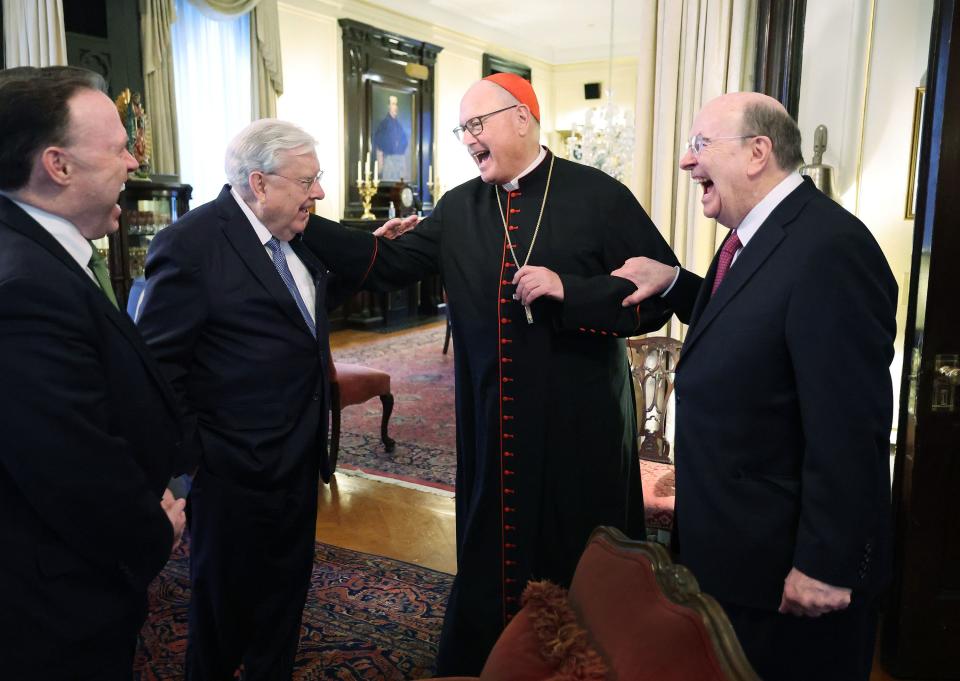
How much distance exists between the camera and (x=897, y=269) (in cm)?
361

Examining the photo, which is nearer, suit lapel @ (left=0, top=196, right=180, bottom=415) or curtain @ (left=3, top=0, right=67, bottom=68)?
suit lapel @ (left=0, top=196, right=180, bottom=415)

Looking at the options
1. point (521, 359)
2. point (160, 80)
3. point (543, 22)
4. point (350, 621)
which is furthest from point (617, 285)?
point (543, 22)

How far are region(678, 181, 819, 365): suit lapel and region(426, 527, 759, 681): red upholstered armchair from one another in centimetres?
53

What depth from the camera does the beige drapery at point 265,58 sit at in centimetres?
759

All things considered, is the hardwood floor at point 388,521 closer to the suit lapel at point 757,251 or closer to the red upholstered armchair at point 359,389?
the red upholstered armchair at point 359,389

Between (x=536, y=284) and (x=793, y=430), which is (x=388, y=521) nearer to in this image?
(x=536, y=284)

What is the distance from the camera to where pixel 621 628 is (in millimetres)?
1183

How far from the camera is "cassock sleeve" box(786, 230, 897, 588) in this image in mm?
1389

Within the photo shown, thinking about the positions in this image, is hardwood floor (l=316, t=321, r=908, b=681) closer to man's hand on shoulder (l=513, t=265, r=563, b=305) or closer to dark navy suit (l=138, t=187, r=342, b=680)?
dark navy suit (l=138, t=187, r=342, b=680)

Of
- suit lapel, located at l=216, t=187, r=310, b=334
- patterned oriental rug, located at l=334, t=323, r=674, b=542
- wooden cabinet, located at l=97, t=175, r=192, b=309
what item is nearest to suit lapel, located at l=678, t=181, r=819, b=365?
suit lapel, located at l=216, t=187, r=310, b=334

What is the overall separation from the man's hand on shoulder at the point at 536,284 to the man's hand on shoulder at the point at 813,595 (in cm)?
86

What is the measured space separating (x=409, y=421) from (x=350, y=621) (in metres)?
2.73

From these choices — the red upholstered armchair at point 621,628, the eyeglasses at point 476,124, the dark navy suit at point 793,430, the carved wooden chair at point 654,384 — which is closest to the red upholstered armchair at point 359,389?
the carved wooden chair at point 654,384

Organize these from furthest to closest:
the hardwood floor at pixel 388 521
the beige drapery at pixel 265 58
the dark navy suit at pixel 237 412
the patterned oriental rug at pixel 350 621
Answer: the beige drapery at pixel 265 58, the hardwood floor at pixel 388 521, the patterned oriental rug at pixel 350 621, the dark navy suit at pixel 237 412
